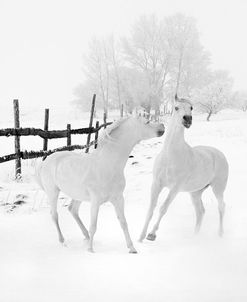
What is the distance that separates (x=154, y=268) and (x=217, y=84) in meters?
30.9

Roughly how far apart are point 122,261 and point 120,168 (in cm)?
75

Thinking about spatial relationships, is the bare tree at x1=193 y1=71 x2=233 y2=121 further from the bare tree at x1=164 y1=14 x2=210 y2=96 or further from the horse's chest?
the horse's chest

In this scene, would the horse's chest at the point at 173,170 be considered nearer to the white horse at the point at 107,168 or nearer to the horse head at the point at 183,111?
the horse head at the point at 183,111

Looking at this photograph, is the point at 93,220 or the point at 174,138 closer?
the point at 93,220

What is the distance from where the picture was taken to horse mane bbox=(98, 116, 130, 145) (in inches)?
111

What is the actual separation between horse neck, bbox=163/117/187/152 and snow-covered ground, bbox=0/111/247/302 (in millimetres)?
912

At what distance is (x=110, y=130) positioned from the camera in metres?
2.85

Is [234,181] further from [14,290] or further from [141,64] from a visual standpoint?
[141,64]

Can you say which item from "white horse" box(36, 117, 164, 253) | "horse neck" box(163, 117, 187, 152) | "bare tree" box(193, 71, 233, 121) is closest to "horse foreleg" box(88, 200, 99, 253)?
"white horse" box(36, 117, 164, 253)

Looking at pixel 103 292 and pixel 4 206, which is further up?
pixel 103 292

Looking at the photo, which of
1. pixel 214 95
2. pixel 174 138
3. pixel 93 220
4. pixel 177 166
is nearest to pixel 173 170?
pixel 177 166

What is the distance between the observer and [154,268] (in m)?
2.70

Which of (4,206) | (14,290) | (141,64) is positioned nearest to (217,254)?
(14,290)

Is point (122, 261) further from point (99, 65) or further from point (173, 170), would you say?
point (99, 65)
